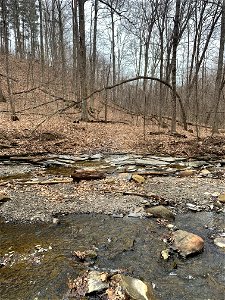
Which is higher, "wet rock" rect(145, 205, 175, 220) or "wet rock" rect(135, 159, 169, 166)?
"wet rock" rect(135, 159, 169, 166)

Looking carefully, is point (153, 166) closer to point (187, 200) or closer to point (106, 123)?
point (187, 200)

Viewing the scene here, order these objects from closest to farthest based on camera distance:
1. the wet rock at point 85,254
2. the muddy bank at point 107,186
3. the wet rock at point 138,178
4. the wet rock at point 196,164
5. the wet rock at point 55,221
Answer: the wet rock at point 85,254 → the wet rock at point 55,221 → the muddy bank at point 107,186 → the wet rock at point 138,178 → the wet rock at point 196,164

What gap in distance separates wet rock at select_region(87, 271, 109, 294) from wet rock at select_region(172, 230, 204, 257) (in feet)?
4.25

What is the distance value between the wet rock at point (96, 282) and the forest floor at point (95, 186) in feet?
6.43

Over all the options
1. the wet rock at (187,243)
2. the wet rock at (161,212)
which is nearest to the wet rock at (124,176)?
the wet rock at (161,212)

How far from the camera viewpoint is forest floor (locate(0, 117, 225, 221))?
554 cm

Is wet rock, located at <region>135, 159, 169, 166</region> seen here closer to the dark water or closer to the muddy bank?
the muddy bank

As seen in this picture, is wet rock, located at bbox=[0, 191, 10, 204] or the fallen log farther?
the fallen log

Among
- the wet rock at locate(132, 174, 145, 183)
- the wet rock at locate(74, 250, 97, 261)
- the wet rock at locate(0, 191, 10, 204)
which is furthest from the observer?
the wet rock at locate(132, 174, 145, 183)

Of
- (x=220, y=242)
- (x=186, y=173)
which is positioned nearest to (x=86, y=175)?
(x=186, y=173)

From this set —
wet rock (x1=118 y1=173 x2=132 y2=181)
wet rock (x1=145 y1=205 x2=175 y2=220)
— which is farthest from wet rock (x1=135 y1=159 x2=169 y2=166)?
wet rock (x1=145 y1=205 x2=175 y2=220)

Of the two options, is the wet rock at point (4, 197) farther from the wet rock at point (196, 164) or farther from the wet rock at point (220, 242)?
the wet rock at point (196, 164)

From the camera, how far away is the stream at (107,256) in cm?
328

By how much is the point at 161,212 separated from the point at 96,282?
89.3 inches
